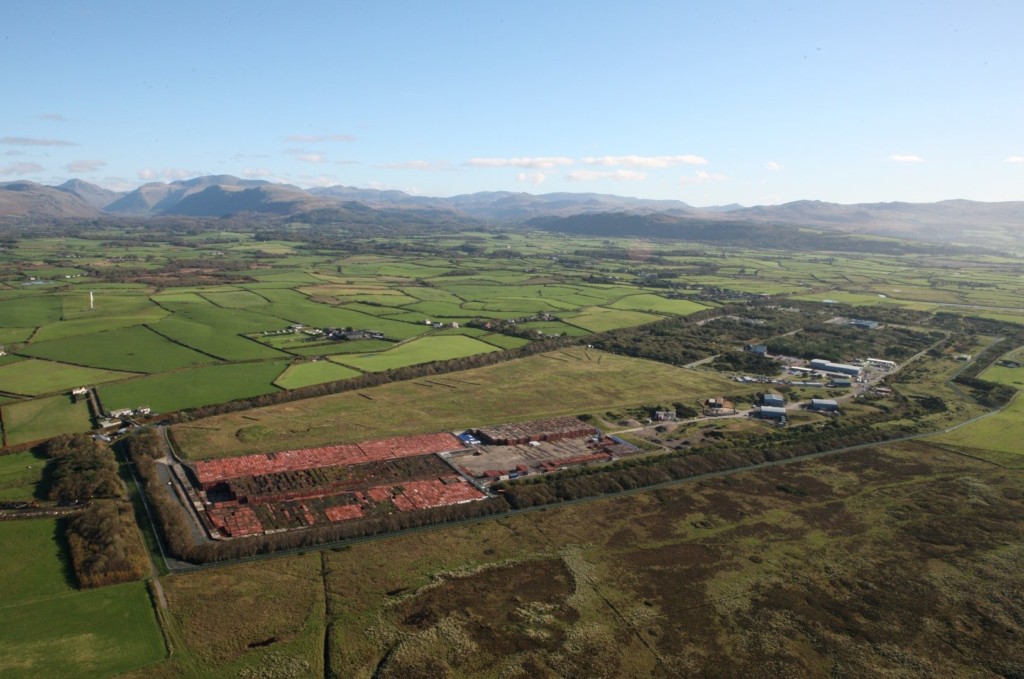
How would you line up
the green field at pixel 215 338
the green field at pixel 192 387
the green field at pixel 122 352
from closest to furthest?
the green field at pixel 192 387, the green field at pixel 122 352, the green field at pixel 215 338

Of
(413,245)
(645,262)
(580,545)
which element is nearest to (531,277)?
(645,262)

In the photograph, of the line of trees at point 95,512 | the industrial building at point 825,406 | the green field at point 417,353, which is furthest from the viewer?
the green field at point 417,353

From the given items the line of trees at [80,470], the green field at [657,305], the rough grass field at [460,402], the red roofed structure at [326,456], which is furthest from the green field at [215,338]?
the green field at [657,305]

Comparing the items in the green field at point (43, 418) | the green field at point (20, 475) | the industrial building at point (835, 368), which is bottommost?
the industrial building at point (835, 368)

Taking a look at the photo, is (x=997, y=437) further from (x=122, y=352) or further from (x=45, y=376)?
(x=45, y=376)

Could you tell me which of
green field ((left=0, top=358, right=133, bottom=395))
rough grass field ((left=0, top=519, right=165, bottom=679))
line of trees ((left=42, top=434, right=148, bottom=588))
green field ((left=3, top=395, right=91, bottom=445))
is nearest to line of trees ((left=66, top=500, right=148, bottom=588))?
line of trees ((left=42, top=434, right=148, bottom=588))

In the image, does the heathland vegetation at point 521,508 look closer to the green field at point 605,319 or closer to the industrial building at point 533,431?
the green field at point 605,319

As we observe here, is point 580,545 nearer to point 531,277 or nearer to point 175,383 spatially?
point 175,383
